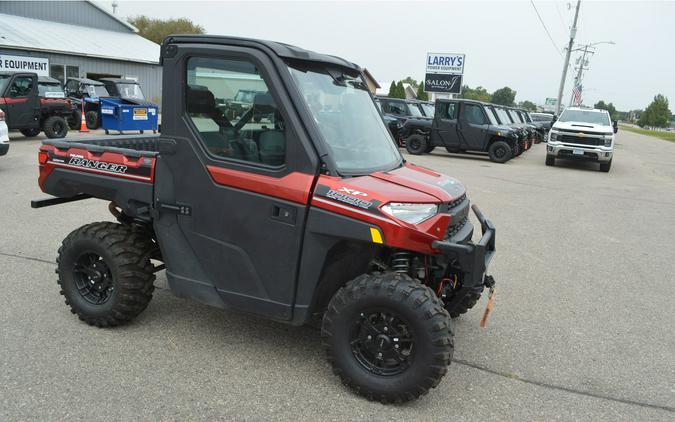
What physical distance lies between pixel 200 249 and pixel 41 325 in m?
1.48

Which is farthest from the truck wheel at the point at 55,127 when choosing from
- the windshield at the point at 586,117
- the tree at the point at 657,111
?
the tree at the point at 657,111

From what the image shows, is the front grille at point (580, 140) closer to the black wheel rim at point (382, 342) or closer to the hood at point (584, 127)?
the hood at point (584, 127)

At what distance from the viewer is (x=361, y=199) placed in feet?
10.8

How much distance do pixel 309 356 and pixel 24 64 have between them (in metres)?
28.6

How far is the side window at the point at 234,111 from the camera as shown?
3479 mm

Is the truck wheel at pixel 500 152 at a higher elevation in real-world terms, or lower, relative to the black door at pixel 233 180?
lower

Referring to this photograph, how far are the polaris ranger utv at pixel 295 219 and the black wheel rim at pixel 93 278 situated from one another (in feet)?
0.11

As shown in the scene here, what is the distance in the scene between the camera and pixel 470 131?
19109mm

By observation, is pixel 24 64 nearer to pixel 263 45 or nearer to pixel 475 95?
pixel 263 45

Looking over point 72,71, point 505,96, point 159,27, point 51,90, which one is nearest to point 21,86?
point 51,90

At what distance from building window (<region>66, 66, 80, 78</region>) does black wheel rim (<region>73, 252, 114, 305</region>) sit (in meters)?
31.0

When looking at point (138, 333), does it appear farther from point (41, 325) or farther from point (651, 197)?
point (651, 197)

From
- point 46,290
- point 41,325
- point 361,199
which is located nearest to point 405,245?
point 361,199

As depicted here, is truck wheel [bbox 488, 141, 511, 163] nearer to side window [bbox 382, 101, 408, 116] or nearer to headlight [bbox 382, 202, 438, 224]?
side window [bbox 382, 101, 408, 116]
